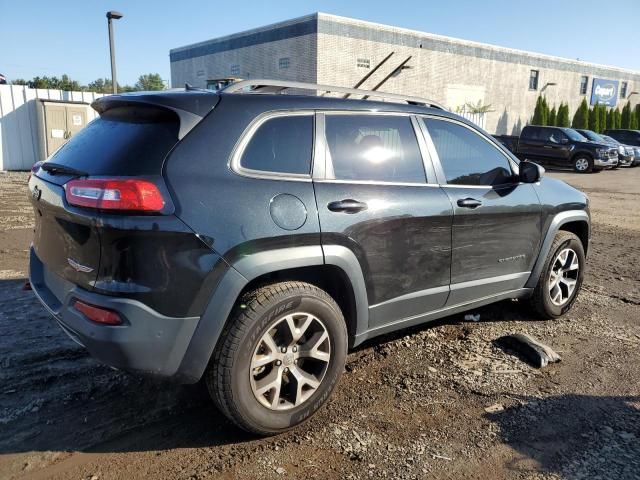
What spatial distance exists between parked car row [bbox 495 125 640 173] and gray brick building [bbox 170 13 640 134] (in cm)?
813

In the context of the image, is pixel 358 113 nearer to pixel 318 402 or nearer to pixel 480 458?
pixel 318 402

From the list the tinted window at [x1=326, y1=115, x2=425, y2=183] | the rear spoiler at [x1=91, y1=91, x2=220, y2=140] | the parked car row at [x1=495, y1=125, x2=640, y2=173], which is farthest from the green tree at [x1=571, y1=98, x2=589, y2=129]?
the rear spoiler at [x1=91, y1=91, x2=220, y2=140]

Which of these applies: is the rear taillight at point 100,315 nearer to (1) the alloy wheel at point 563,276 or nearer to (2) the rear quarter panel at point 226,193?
(2) the rear quarter panel at point 226,193

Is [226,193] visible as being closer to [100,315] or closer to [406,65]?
[100,315]

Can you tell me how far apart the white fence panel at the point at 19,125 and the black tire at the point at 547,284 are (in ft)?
46.7

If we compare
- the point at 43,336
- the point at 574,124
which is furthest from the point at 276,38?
the point at 43,336

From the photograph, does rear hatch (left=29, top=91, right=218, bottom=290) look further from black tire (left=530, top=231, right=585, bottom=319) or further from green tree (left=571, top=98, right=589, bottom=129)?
green tree (left=571, top=98, right=589, bottom=129)

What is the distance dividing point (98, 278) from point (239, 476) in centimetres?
117

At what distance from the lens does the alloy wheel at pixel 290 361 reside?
2.74 meters

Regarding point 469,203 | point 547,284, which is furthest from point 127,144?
point 547,284

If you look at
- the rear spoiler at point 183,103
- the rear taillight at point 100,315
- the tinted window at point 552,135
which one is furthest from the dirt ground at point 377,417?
the tinted window at point 552,135

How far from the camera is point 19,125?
1416 cm

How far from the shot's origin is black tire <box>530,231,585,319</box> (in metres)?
4.40

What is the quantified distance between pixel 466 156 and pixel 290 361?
81.9 inches
